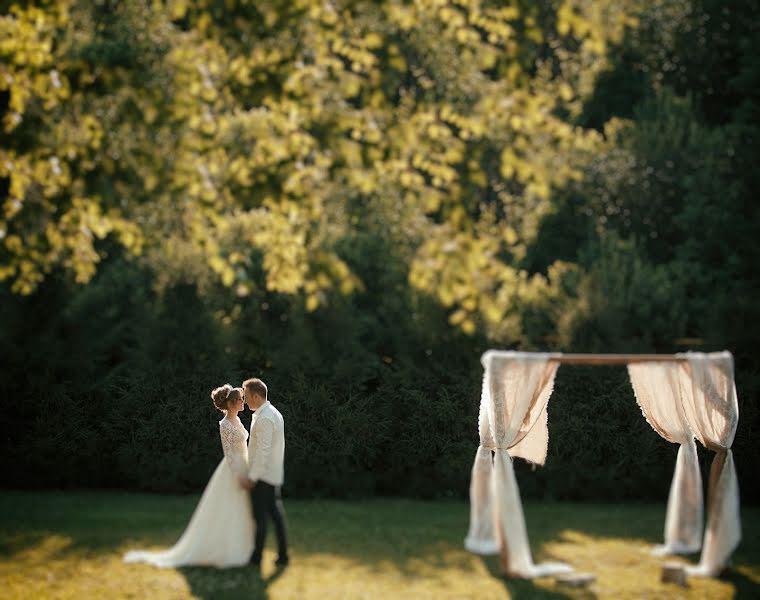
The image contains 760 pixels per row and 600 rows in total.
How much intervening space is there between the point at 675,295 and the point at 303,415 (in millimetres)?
6837

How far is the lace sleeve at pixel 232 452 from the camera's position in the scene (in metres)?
9.60

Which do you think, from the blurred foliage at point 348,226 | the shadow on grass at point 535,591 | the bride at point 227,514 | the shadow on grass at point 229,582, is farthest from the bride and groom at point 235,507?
the shadow on grass at point 535,591

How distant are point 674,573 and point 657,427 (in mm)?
1927

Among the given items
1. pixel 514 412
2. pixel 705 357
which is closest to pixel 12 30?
pixel 514 412

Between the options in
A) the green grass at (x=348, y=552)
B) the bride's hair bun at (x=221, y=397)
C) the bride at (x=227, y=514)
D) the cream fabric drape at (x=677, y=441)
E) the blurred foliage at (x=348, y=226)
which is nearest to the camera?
the blurred foliage at (x=348, y=226)

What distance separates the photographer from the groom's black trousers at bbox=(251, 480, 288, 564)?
9.38m

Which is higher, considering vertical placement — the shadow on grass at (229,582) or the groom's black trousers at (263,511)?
the groom's black trousers at (263,511)

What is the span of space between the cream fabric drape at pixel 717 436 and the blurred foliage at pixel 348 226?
264cm

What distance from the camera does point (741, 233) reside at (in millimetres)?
20703

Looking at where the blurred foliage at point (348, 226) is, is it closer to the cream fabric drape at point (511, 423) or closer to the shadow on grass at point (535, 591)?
the cream fabric drape at point (511, 423)

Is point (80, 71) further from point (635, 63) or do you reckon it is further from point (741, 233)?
point (635, 63)

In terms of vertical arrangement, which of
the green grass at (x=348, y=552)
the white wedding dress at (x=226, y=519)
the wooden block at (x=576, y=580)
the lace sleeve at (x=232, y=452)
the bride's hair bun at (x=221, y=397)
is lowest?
the green grass at (x=348, y=552)

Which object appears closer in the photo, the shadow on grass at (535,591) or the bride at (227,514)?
the shadow on grass at (535,591)

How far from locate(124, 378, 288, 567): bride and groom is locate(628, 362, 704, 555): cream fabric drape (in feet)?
12.8
